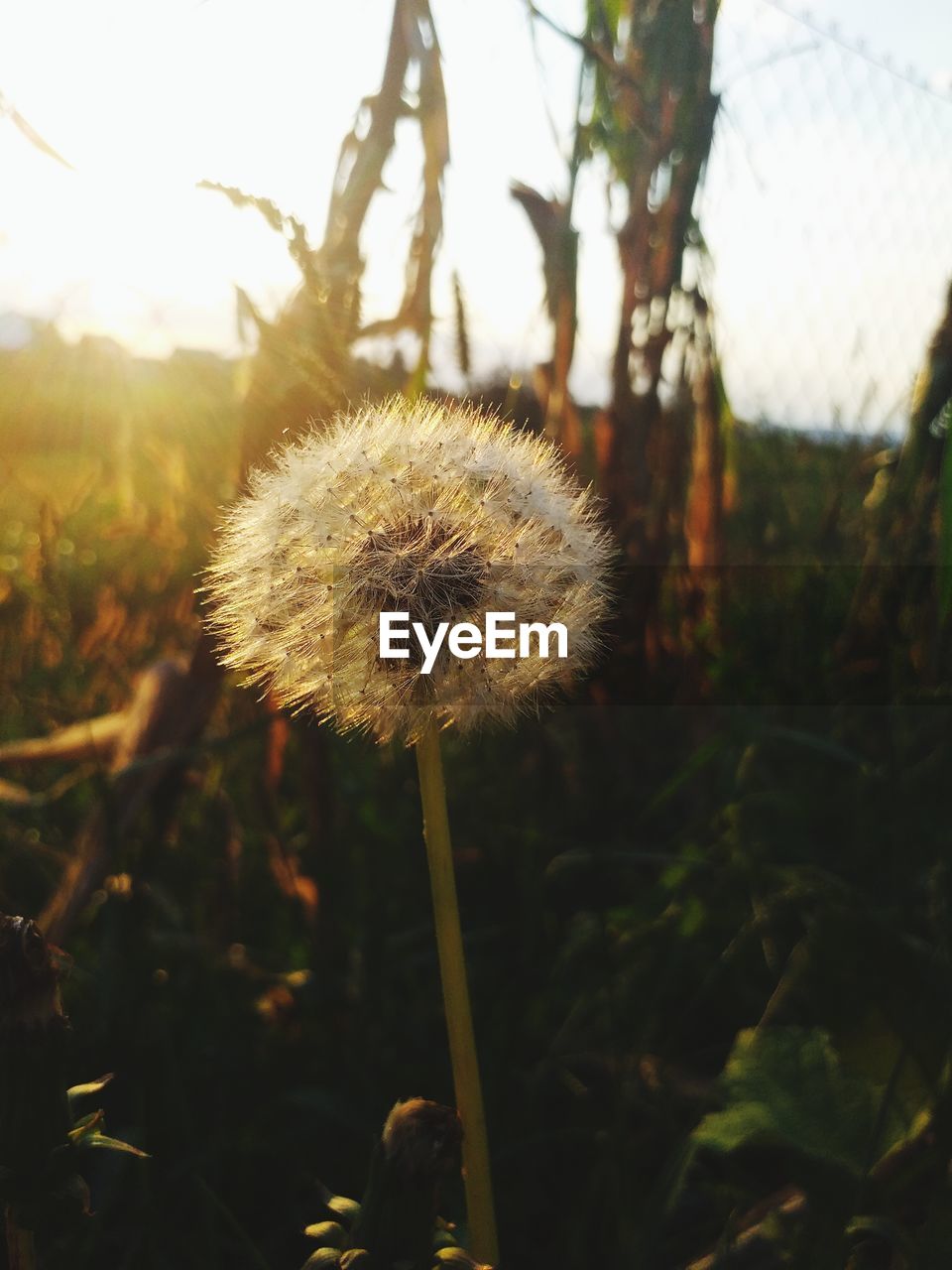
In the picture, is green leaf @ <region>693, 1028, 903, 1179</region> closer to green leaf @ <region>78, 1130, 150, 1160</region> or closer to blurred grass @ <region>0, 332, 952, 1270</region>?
blurred grass @ <region>0, 332, 952, 1270</region>

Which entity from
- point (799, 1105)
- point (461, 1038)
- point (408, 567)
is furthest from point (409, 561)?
point (799, 1105)

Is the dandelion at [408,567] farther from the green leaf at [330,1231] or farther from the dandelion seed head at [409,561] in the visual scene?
the green leaf at [330,1231]

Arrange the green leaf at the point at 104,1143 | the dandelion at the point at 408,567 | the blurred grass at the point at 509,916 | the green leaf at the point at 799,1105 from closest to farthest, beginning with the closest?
1. the green leaf at the point at 104,1143
2. the dandelion at the point at 408,567
3. the green leaf at the point at 799,1105
4. the blurred grass at the point at 509,916

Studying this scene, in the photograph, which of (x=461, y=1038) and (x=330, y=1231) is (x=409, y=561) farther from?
(x=330, y=1231)

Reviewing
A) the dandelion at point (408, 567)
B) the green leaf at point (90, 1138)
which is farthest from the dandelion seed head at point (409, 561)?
the green leaf at point (90, 1138)

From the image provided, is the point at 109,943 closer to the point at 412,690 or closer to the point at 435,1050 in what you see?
the point at 435,1050

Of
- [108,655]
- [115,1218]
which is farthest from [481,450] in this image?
[108,655]
